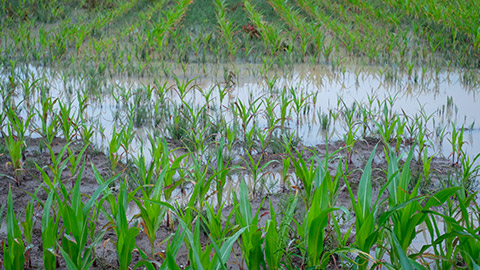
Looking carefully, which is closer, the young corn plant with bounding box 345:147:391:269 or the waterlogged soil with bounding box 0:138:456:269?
the young corn plant with bounding box 345:147:391:269

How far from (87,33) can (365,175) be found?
21.7 ft

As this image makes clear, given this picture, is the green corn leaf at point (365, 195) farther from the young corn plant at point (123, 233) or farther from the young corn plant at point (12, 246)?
the young corn plant at point (12, 246)

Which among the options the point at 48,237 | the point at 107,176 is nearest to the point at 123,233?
the point at 48,237

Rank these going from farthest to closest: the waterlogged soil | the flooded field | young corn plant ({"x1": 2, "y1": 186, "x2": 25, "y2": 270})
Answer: the waterlogged soil
the flooded field
young corn plant ({"x1": 2, "y1": 186, "x2": 25, "y2": 270})

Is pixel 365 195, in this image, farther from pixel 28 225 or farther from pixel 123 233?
pixel 28 225

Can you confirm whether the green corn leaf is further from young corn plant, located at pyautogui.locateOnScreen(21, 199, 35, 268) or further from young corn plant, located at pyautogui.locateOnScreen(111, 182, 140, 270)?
young corn plant, located at pyautogui.locateOnScreen(21, 199, 35, 268)

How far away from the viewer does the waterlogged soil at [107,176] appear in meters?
2.02

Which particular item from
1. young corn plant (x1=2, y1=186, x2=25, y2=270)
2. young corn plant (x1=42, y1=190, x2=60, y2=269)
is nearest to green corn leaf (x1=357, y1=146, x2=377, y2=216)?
young corn plant (x1=42, y1=190, x2=60, y2=269)

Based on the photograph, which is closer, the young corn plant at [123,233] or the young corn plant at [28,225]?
the young corn plant at [123,233]

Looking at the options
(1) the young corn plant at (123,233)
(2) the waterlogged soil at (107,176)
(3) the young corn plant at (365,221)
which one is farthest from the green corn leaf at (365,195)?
(1) the young corn plant at (123,233)

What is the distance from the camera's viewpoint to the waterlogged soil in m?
2.02

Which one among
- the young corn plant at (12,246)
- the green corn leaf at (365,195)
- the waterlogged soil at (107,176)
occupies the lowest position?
the waterlogged soil at (107,176)

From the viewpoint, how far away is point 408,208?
1.70 metres

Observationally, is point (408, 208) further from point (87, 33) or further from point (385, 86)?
point (87, 33)
